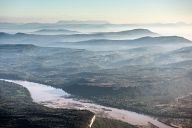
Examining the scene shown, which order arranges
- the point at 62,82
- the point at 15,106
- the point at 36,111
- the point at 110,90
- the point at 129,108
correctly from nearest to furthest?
the point at 36,111 → the point at 15,106 → the point at 129,108 → the point at 110,90 → the point at 62,82

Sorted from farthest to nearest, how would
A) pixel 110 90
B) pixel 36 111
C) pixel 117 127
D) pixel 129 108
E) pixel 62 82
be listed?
pixel 62 82 < pixel 110 90 < pixel 129 108 < pixel 36 111 < pixel 117 127

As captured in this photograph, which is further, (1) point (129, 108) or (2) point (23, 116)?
(1) point (129, 108)

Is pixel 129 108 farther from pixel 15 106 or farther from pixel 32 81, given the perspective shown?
pixel 32 81

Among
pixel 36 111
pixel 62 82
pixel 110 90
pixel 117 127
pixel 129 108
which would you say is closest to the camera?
pixel 117 127

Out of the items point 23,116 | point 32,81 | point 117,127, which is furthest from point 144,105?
point 32,81

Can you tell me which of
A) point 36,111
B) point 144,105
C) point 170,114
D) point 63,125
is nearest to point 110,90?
point 144,105

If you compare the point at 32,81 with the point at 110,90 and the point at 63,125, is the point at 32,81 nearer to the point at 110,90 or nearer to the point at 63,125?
the point at 110,90
